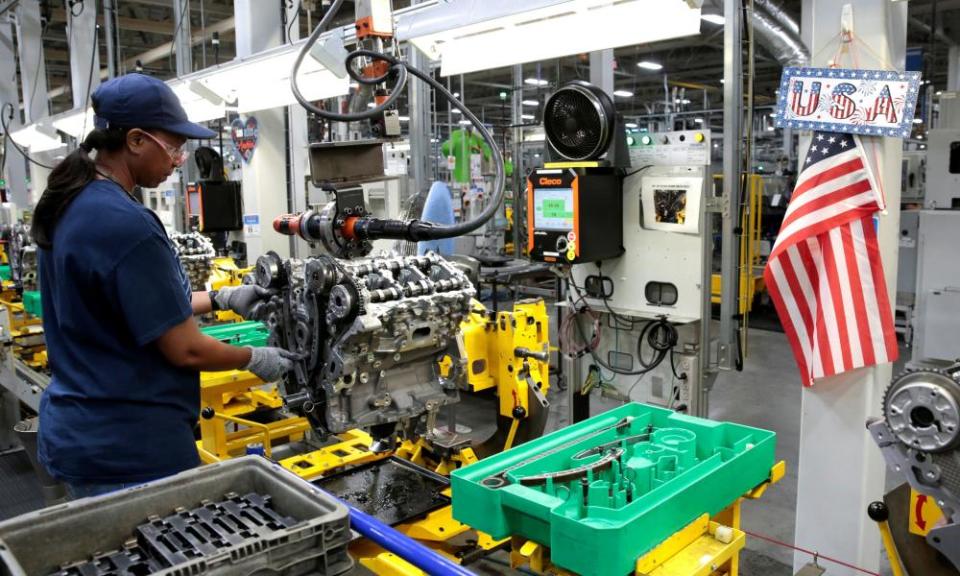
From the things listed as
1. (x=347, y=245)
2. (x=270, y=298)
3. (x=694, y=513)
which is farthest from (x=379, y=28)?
(x=694, y=513)

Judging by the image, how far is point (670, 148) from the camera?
4309 millimetres

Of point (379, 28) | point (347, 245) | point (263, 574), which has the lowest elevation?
point (263, 574)

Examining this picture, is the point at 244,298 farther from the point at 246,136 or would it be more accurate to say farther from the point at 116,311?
the point at 246,136

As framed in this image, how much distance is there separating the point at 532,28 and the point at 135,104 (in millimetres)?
2262

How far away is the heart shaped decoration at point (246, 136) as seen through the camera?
23.1 ft

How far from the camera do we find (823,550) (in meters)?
3.18

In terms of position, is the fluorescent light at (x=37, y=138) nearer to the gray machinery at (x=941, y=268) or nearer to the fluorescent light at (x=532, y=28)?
the fluorescent light at (x=532, y=28)

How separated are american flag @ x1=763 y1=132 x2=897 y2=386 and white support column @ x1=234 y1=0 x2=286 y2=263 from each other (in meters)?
5.41

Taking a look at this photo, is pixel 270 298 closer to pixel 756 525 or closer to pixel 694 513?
pixel 694 513

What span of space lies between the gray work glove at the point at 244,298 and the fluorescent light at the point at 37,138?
8303 millimetres

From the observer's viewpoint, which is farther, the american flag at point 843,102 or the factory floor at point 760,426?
the factory floor at point 760,426

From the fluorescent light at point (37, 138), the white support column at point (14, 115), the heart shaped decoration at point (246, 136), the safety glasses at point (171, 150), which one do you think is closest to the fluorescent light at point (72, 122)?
the fluorescent light at point (37, 138)

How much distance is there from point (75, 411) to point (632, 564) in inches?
58.7

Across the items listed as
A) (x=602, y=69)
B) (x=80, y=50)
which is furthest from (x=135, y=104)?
(x=80, y=50)
